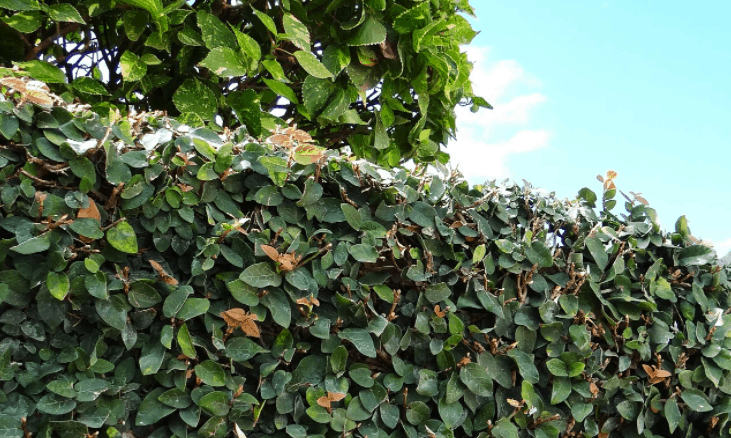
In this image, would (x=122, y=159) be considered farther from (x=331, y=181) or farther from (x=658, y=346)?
(x=658, y=346)

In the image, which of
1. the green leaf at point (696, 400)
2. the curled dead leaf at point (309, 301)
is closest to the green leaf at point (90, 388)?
the curled dead leaf at point (309, 301)

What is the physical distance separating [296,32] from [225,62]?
1.26 ft

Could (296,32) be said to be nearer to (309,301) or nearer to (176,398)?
(309,301)

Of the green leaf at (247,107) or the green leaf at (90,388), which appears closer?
the green leaf at (90,388)

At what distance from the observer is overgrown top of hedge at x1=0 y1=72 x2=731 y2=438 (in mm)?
2025

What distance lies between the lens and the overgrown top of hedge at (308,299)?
2.03 m

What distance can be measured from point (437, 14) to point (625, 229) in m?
1.60

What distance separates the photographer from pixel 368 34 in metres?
3.04

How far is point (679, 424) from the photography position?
2.91m

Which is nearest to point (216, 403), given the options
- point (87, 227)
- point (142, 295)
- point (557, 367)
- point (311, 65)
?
point (142, 295)

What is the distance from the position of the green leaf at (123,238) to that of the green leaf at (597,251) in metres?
1.89

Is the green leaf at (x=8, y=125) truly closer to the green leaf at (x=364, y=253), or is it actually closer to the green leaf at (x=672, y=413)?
the green leaf at (x=364, y=253)

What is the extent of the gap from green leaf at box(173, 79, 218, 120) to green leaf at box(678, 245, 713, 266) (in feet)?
7.77

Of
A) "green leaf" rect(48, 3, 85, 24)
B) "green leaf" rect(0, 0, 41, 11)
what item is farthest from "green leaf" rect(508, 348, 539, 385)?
"green leaf" rect(0, 0, 41, 11)
